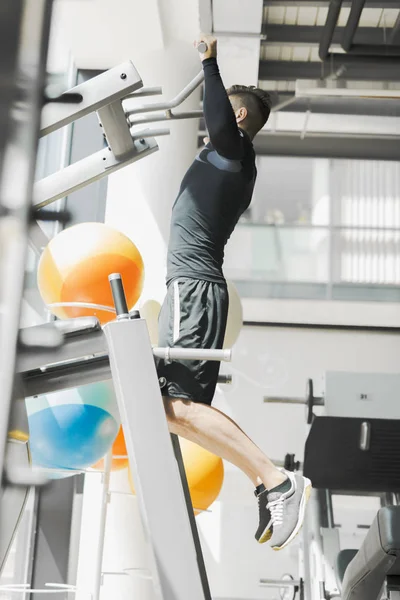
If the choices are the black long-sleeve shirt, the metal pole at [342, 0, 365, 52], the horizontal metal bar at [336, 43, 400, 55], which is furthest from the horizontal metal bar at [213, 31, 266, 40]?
the horizontal metal bar at [336, 43, 400, 55]

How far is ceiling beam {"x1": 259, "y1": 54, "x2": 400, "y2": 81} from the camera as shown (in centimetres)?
586

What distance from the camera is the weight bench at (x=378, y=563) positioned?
5.84 feet

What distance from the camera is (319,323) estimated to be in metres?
7.52

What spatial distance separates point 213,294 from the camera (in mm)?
1724

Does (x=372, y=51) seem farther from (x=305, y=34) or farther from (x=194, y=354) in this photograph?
(x=194, y=354)

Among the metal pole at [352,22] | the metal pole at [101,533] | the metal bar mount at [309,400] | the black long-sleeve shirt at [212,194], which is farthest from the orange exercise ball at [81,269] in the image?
the metal pole at [352,22]

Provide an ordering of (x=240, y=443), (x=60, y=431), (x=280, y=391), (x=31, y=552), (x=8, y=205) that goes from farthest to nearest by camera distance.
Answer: (x=280, y=391) < (x=31, y=552) < (x=60, y=431) < (x=240, y=443) < (x=8, y=205)

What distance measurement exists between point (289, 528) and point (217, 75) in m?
1.03

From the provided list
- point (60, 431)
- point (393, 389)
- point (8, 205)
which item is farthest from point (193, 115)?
point (393, 389)

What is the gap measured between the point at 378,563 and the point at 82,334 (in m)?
1.15

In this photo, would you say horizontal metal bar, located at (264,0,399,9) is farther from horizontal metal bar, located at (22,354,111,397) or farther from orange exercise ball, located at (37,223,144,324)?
horizontal metal bar, located at (22,354,111,397)

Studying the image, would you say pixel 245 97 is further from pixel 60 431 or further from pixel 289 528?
pixel 289 528

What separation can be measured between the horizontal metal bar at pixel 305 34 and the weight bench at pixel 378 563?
16.1 feet

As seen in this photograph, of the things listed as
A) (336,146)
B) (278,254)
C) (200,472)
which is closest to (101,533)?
(200,472)
